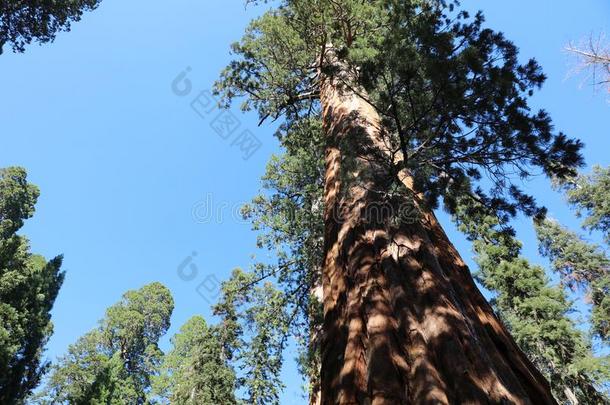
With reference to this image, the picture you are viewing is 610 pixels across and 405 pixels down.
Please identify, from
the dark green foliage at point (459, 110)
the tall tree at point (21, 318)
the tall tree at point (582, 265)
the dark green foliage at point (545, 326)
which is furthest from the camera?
the tall tree at point (582, 265)

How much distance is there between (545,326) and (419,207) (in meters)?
15.4

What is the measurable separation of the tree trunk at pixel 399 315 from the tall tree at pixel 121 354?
714 inches

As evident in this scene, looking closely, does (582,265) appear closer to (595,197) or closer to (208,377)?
(595,197)

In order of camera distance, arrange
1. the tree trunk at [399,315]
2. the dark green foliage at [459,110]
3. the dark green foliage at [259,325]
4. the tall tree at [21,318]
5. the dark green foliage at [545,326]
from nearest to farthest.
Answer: the tree trunk at [399,315] → the dark green foliage at [459,110] → the dark green foliage at [259,325] → the tall tree at [21,318] → the dark green foliage at [545,326]

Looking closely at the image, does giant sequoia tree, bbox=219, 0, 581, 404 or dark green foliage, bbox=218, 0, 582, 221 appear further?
dark green foliage, bbox=218, 0, 582, 221

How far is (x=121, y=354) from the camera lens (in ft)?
76.4

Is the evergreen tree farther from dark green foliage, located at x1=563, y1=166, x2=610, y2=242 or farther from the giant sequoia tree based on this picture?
dark green foliage, located at x1=563, y1=166, x2=610, y2=242

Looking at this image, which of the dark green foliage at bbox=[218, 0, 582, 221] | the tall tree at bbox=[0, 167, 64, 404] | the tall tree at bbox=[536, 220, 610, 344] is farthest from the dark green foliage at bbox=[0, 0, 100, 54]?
the tall tree at bbox=[536, 220, 610, 344]

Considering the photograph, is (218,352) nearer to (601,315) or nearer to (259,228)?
(259,228)

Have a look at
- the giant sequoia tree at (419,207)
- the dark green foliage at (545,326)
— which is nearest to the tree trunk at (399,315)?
the giant sequoia tree at (419,207)

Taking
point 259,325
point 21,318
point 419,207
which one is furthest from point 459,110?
point 21,318

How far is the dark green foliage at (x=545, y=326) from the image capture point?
14.6 m

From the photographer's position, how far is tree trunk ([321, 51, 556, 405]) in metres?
1.82

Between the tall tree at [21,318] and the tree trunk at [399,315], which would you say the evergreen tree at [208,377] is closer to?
the tall tree at [21,318]
